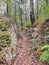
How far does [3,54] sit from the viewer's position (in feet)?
19.4

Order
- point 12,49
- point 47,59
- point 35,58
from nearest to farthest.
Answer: point 47,59, point 35,58, point 12,49

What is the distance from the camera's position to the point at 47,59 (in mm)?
4402

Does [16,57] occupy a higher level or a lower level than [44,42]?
lower

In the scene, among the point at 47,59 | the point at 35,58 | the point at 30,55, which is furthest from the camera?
the point at 30,55

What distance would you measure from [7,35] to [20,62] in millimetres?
3042

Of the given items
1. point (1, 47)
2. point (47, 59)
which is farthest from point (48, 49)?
point (1, 47)

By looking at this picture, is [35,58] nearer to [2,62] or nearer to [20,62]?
[20,62]

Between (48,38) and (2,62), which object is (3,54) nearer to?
(2,62)

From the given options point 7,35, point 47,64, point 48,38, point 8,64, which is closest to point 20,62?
point 8,64

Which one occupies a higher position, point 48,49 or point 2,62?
point 48,49

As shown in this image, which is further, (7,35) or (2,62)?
(7,35)

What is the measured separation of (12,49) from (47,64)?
1.67 meters

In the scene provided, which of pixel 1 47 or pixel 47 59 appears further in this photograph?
pixel 1 47

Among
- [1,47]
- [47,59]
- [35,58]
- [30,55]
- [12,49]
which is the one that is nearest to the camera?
[47,59]
